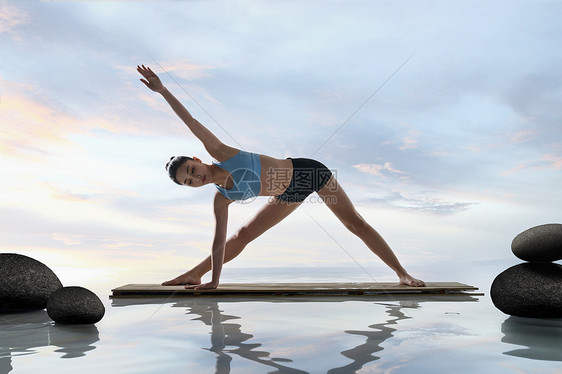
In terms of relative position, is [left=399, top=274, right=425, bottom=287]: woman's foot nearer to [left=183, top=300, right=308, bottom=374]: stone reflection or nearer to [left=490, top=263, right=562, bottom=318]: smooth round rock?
[left=490, top=263, right=562, bottom=318]: smooth round rock

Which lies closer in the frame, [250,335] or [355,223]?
[250,335]

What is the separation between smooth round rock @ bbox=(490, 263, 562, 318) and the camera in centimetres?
319

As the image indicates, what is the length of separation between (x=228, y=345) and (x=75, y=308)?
1.20 m

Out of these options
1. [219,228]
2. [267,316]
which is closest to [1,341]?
[267,316]

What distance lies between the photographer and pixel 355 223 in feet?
15.0

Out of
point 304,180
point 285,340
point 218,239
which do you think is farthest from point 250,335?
point 304,180

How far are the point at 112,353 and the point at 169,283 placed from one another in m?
2.45

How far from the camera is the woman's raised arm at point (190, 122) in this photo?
3945 mm

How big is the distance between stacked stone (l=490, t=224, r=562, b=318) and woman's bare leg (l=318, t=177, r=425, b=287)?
48.8 inches

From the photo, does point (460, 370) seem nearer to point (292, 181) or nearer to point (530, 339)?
point (530, 339)

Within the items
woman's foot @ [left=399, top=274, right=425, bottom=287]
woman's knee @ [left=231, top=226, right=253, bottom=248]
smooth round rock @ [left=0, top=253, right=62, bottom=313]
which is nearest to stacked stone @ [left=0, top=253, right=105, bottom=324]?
smooth round rock @ [left=0, top=253, right=62, bottom=313]

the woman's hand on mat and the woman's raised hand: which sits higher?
the woman's raised hand

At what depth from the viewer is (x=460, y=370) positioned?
1929 mm

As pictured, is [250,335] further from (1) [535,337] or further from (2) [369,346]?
(1) [535,337]
